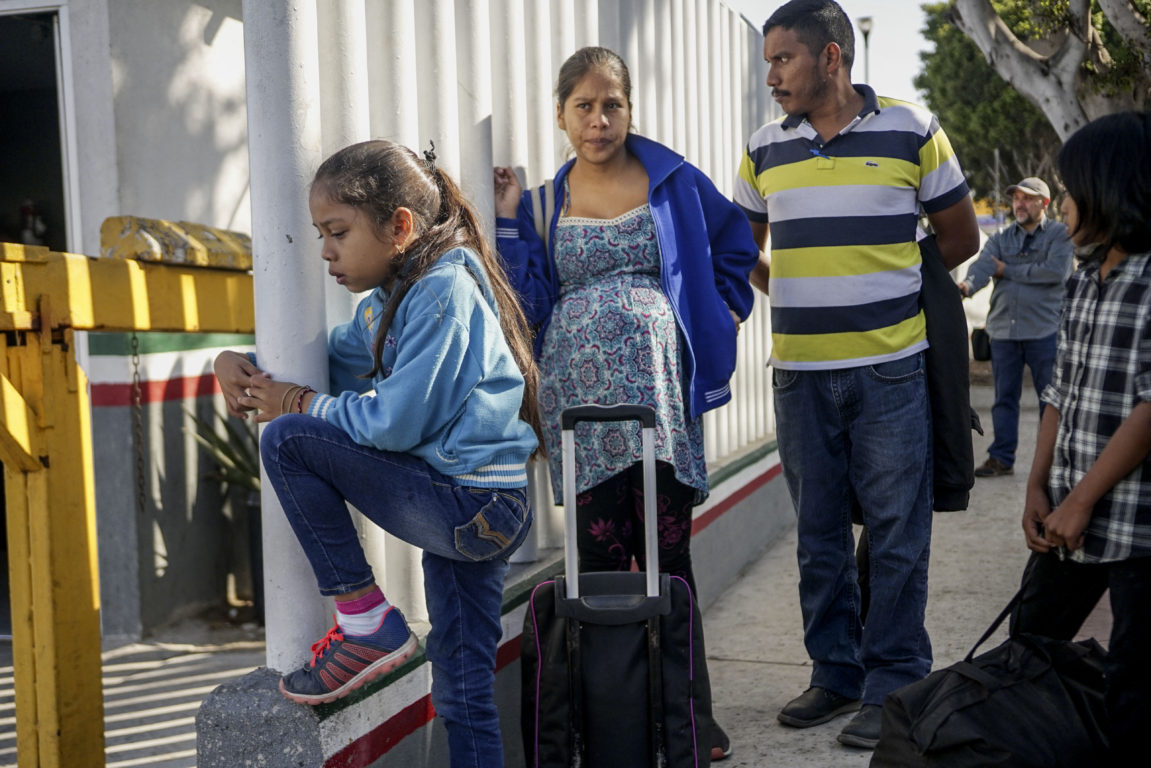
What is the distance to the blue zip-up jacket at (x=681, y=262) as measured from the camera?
10.6ft

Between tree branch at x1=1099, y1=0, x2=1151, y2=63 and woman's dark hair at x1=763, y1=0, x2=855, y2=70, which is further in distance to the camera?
tree branch at x1=1099, y1=0, x2=1151, y2=63

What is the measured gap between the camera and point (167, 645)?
559 centimetres

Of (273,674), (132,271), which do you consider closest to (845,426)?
(273,674)

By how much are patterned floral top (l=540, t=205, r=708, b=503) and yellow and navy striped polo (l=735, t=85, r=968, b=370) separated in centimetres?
48

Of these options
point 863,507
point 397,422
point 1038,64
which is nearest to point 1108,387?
point 863,507

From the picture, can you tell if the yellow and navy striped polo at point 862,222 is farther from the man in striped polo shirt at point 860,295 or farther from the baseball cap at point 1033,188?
the baseball cap at point 1033,188

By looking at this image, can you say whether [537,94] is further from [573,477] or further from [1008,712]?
[1008,712]

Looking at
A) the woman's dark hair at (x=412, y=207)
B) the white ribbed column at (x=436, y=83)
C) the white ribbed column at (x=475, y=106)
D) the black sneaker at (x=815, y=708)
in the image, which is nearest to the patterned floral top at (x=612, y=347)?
the white ribbed column at (x=475, y=106)

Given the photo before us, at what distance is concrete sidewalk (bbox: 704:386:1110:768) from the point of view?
3545 mm

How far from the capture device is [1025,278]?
25.4ft

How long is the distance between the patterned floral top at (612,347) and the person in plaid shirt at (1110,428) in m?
1.00

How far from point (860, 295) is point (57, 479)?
2253mm

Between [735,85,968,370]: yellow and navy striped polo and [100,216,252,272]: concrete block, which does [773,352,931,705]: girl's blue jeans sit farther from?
[100,216,252,272]: concrete block

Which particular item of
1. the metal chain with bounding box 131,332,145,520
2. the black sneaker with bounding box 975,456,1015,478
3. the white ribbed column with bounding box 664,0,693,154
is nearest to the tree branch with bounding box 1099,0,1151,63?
the black sneaker with bounding box 975,456,1015,478
